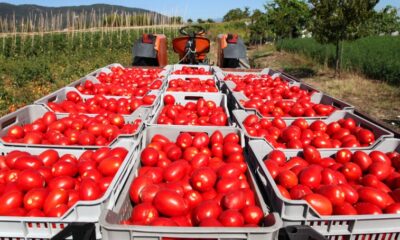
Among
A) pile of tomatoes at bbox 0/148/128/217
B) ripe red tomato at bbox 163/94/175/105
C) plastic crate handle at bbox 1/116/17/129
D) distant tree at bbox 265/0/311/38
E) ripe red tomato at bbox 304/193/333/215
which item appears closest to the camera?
ripe red tomato at bbox 304/193/333/215

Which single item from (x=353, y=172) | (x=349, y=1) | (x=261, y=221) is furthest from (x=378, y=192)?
(x=349, y=1)

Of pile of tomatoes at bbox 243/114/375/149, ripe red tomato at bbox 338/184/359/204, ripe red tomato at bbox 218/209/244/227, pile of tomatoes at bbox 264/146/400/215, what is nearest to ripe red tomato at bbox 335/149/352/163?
pile of tomatoes at bbox 264/146/400/215

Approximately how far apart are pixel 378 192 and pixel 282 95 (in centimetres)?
312

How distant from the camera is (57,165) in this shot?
2.46 metres

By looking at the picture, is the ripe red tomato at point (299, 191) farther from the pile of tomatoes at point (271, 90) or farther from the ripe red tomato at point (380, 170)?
the pile of tomatoes at point (271, 90)

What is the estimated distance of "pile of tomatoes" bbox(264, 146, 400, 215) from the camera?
2.05 m

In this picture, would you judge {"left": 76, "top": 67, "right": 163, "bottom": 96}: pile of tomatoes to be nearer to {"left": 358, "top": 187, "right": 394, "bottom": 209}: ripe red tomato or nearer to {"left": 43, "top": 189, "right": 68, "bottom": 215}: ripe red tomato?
{"left": 43, "top": 189, "right": 68, "bottom": 215}: ripe red tomato

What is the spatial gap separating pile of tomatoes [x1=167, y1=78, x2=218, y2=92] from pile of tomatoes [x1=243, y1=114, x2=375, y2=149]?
1.68m

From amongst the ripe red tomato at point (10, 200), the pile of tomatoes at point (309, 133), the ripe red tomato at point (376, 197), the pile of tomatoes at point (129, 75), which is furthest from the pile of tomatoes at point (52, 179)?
the pile of tomatoes at point (129, 75)

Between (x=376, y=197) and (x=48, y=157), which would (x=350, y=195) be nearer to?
(x=376, y=197)

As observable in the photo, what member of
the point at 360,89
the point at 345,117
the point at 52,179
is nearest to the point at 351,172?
the point at 345,117

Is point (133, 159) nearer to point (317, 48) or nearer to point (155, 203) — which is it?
point (155, 203)

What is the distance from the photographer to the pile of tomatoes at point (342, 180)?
2047 mm

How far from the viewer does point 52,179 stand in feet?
7.79
